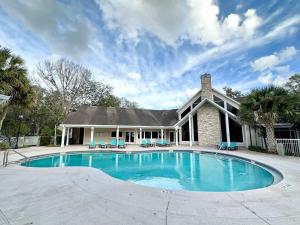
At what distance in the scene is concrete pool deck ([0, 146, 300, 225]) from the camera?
310 cm

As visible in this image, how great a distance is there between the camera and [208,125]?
1927 cm

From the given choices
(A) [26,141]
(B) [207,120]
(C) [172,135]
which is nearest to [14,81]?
(A) [26,141]

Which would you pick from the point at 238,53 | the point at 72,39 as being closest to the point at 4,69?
the point at 72,39

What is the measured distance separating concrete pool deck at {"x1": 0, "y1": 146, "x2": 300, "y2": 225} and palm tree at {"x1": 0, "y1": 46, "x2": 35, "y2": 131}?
11012 millimetres

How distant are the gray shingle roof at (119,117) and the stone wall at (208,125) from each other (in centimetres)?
451

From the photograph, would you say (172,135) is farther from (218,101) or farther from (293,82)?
(293,82)

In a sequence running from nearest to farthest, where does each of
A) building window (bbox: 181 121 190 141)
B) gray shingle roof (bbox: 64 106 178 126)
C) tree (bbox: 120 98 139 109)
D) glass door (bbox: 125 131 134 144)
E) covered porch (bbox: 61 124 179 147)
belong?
gray shingle roof (bbox: 64 106 178 126), building window (bbox: 181 121 190 141), covered porch (bbox: 61 124 179 147), glass door (bbox: 125 131 134 144), tree (bbox: 120 98 139 109)

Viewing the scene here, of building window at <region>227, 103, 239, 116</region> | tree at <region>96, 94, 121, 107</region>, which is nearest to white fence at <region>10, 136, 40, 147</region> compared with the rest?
tree at <region>96, 94, 121, 107</region>

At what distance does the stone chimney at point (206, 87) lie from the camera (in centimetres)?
2002

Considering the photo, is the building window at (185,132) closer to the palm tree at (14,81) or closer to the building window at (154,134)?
the building window at (154,134)

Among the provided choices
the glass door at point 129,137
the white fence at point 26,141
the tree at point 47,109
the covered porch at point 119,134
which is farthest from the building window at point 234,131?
the tree at point 47,109

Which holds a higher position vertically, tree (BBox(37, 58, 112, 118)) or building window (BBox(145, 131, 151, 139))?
tree (BBox(37, 58, 112, 118))

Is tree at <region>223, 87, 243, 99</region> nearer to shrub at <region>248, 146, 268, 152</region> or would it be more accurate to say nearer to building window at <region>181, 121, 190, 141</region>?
building window at <region>181, 121, 190, 141</region>

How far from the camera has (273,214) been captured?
131 inches
